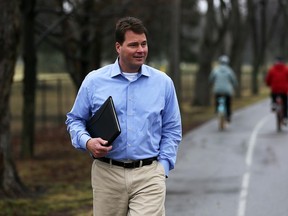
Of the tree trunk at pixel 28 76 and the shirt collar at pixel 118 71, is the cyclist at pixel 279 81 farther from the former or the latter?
the shirt collar at pixel 118 71

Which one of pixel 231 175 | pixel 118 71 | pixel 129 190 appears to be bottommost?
pixel 231 175

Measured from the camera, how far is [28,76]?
1658 cm

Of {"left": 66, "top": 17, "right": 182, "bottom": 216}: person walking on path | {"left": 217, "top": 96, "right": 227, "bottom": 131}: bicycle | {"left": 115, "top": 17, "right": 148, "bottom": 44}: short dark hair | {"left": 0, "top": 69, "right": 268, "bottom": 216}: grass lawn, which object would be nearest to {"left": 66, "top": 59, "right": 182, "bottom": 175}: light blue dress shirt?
{"left": 66, "top": 17, "right": 182, "bottom": 216}: person walking on path

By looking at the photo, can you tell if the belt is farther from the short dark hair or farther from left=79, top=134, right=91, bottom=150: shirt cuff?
the short dark hair

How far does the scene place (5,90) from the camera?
1062 cm

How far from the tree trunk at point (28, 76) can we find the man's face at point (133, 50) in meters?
11.2

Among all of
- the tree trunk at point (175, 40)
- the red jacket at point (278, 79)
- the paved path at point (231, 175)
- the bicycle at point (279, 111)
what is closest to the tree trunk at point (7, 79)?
the paved path at point (231, 175)

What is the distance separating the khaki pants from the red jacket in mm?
14149

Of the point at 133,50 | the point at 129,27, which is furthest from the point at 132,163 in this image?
the point at 129,27

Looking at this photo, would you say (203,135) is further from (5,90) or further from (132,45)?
(132,45)

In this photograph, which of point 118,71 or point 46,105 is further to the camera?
point 46,105

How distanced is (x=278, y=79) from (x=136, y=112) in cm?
1427

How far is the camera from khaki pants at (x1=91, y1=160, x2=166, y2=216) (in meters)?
4.99

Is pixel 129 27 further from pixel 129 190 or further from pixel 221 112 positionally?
pixel 221 112
